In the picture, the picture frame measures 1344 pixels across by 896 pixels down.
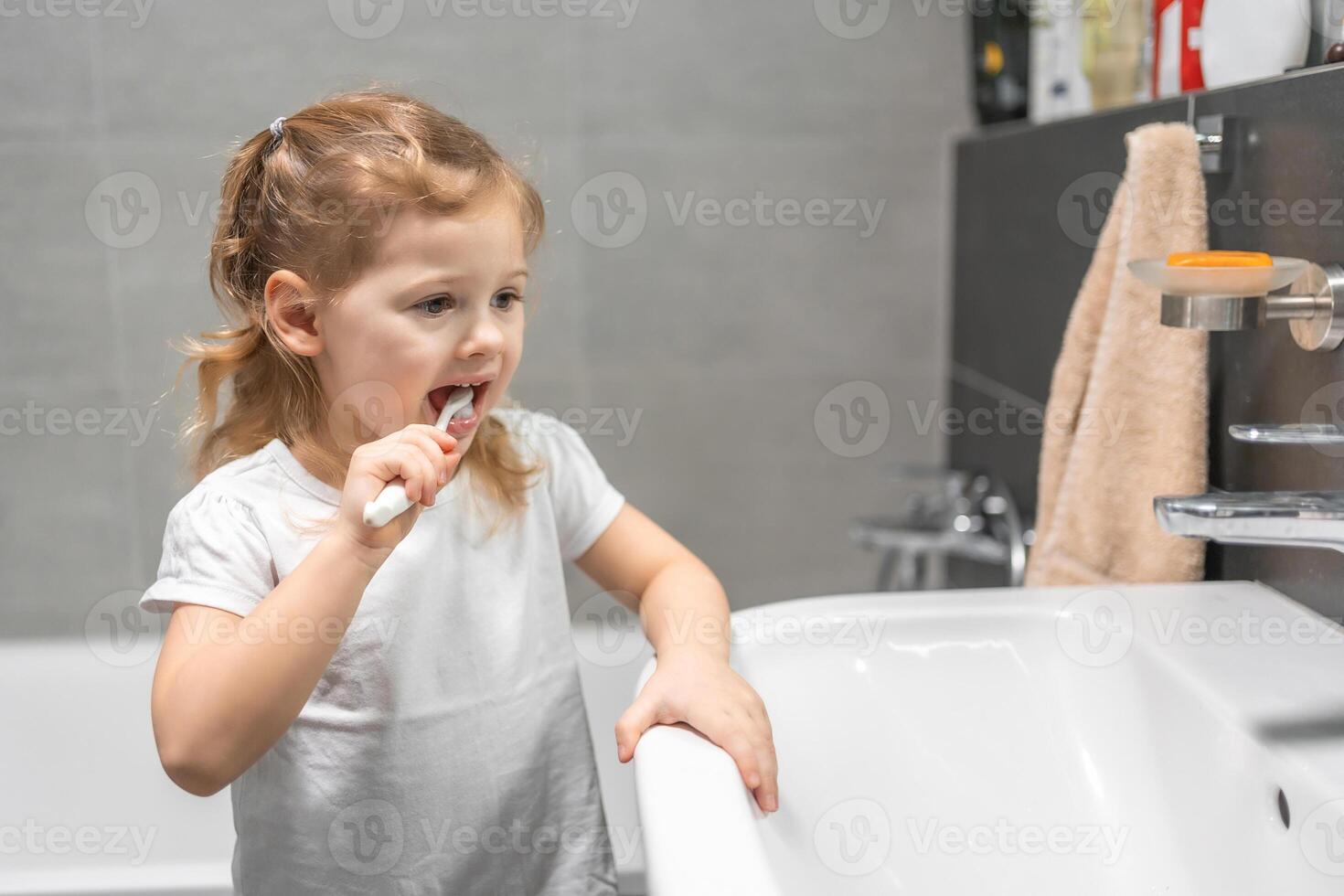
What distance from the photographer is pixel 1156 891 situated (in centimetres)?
59

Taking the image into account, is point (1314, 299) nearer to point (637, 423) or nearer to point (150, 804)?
point (637, 423)

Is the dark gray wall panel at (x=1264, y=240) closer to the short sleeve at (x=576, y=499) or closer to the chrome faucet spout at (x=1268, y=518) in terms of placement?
the chrome faucet spout at (x=1268, y=518)

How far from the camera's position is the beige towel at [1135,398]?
2.60ft

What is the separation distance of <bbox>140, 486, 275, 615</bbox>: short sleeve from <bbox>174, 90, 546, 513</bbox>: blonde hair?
7 cm

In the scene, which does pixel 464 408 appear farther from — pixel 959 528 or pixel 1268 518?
pixel 959 528

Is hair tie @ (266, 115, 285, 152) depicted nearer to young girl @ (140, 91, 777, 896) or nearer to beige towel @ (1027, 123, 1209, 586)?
young girl @ (140, 91, 777, 896)

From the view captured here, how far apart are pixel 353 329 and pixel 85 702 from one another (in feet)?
3.75

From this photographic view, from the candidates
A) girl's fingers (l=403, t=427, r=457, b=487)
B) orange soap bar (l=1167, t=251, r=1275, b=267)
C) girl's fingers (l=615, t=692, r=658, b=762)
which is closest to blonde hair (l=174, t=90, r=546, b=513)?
girl's fingers (l=403, t=427, r=457, b=487)

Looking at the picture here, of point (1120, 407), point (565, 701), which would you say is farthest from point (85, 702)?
point (1120, 407)

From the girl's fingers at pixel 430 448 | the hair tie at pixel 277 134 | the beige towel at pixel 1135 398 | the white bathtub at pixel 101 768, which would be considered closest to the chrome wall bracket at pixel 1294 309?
the beige towel at pixel 1135 398

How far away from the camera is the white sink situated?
0.54m

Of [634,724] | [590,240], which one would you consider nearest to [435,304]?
[634,724]

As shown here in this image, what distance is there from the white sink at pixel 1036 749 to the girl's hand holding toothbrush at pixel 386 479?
169 millimetres

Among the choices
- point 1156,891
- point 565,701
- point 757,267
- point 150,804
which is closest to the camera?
point 1156,891
